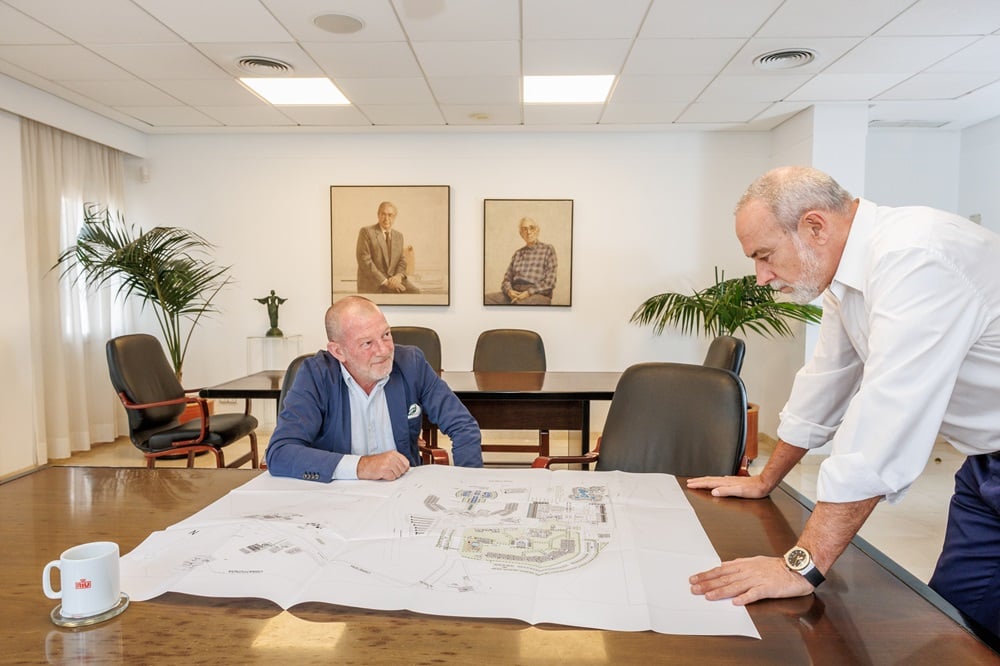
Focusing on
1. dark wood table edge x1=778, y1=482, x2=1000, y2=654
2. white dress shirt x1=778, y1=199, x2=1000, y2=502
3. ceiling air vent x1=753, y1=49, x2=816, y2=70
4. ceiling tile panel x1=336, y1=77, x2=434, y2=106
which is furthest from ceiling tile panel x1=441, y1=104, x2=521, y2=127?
dark wood table edge x1=778, y1=482, x2=1000, y2=654

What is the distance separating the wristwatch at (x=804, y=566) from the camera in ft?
3.62

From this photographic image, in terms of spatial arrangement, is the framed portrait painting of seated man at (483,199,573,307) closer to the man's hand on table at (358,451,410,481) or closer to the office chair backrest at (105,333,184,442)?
the office chair backrest at (105,333,184,442)

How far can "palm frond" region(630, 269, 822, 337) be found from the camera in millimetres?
4949

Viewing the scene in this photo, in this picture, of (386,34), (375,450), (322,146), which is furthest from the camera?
(322,146)

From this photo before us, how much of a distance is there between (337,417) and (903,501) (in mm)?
3926

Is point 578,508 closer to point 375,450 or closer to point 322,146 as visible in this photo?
point 375,450

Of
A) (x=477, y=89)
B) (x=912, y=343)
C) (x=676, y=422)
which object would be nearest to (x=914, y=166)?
(x=477, y=89)

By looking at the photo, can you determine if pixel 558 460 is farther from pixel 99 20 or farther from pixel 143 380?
pixel 99 20

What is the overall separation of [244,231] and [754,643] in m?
5.96

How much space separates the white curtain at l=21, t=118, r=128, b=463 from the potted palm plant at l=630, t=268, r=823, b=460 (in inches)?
191

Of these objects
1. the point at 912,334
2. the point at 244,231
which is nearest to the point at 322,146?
the point at 244,231

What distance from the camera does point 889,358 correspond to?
113cm

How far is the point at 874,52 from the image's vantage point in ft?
12.6

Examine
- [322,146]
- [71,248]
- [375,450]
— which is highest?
[322,146]
